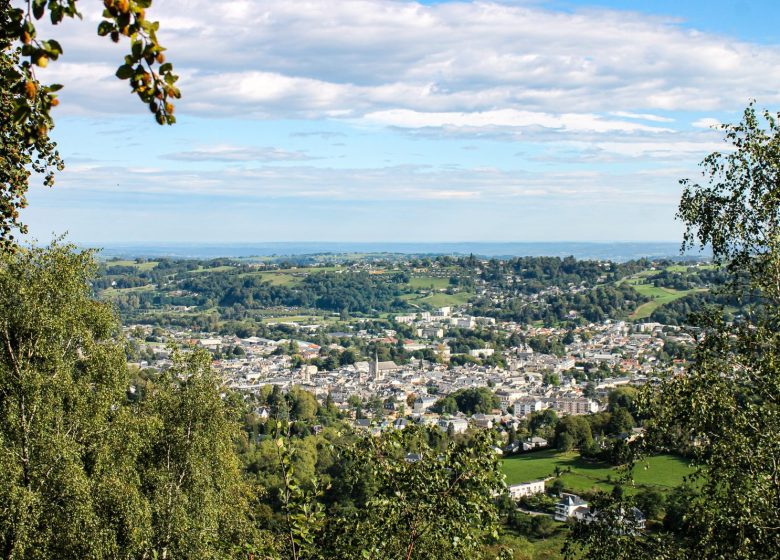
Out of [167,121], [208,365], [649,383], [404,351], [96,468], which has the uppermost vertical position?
[167,121]

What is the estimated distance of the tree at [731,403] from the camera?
6.51 m

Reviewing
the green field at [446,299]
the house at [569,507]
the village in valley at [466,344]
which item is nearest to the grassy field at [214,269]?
the village in valley at [466,344]

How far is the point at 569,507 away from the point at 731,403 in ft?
91.4

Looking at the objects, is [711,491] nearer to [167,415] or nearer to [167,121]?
→ [167,121]

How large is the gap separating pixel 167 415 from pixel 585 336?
4026 inches

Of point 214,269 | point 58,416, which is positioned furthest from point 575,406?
point 214,269

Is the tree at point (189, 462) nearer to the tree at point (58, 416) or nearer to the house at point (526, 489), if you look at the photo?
the tree at point (58, 416)

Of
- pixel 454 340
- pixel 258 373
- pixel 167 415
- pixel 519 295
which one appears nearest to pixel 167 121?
pixel 167 415

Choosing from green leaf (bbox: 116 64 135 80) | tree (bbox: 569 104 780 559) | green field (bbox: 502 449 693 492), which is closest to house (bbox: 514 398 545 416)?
green field (bbox: 502 449 693 492)

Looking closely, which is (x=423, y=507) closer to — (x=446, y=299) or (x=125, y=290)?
(x=446, y=299)

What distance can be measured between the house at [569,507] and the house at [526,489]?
283 cm

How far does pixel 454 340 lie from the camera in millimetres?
111375

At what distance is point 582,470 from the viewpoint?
4044 cm

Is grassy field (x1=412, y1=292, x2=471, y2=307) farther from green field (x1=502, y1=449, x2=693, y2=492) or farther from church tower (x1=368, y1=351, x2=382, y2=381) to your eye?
green field (x1=502, y1=449, x2=693, y2=492)
